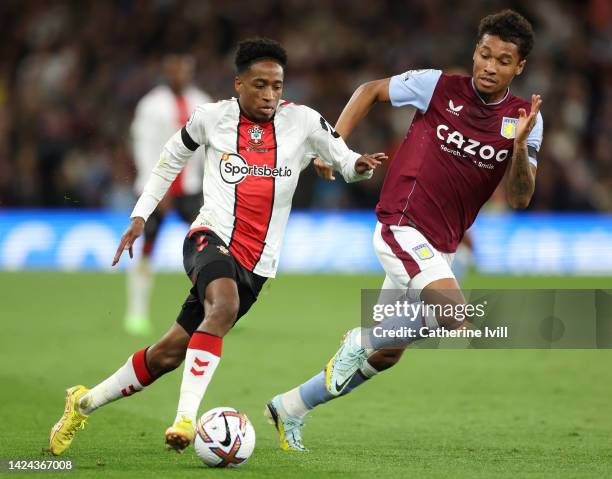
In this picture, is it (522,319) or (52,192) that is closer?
(522,319)

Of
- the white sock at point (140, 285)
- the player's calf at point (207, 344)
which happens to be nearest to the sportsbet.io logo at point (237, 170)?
the player's calf at point (207, 344)

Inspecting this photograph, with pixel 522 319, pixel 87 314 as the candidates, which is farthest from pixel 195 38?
pixel 522 319

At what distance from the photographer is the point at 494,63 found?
6625 millimetres

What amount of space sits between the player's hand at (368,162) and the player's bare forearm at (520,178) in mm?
732

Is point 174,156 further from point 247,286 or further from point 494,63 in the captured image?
point 494,63

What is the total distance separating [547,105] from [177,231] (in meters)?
6.95

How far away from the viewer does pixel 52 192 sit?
1891 cm

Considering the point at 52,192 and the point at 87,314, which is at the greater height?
the point at 52,192

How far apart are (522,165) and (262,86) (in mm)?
1505

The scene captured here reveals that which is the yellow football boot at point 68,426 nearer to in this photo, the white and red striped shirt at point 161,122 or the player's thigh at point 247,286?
the player's thigh at point 247,286

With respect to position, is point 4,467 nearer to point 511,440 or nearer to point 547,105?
point 511,440

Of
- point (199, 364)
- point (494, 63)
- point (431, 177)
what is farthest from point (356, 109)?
point (199, 364)

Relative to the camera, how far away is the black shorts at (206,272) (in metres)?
6.12

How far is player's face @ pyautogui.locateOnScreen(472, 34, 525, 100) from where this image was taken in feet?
21.7
